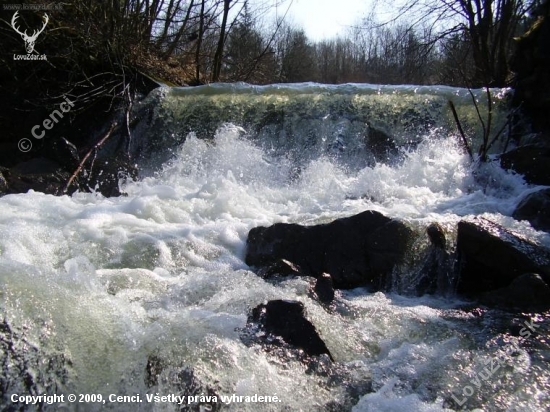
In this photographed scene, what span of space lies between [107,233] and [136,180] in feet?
8.16

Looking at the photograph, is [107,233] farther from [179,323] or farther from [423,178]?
[423,178]

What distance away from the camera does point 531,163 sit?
6.16 m

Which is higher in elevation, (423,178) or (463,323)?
(423,178)

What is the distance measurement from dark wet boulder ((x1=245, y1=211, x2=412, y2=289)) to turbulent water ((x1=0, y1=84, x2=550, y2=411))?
0.19 meters

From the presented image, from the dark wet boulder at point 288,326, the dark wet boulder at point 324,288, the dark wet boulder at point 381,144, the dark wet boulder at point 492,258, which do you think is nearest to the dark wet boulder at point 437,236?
the dark wet boulder at point 492,258

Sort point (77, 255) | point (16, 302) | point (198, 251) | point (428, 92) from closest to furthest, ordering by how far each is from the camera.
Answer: point (16, 302) < point (77, 255) < point (198, 251) < point (428, 92)

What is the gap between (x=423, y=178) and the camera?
6.79 metres

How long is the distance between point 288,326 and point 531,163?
4469mm

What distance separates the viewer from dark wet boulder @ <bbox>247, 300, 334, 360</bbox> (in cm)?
291

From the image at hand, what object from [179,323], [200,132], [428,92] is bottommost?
[179,323]

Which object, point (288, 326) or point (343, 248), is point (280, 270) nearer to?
point (343, 248)

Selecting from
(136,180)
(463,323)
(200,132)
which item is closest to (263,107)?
(200,132)

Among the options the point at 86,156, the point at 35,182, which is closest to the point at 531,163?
the point at 86,156

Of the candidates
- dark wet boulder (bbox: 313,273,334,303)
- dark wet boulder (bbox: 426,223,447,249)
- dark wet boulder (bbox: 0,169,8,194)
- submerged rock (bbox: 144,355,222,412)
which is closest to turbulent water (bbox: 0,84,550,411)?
submerged rock (bbox: 144,355,222,412)
